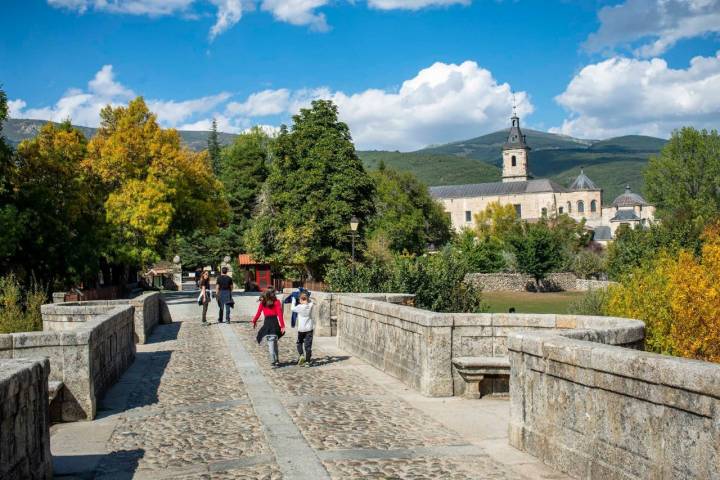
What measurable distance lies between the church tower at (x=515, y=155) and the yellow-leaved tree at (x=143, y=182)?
95296 millimetres

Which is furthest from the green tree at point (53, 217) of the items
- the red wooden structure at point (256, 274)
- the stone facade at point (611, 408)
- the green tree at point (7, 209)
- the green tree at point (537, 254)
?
the green tree at point (537, 254)

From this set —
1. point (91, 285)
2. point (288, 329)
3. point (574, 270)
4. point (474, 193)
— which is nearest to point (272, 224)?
point (91, 285)

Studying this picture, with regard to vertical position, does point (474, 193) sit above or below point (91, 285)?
above

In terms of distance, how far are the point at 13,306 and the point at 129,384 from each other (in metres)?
4.35

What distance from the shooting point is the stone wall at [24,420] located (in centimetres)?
504

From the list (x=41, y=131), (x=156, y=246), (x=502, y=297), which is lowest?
(x=502, y=297)

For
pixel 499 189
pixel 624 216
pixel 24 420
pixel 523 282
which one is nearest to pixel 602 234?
A: pixel 624 216

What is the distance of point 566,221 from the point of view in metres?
83.9

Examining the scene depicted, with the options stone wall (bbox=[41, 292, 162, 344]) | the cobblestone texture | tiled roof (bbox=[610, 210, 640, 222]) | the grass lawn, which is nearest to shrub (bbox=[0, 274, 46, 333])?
stone wall (bbox=[41, 292, 162, 344])

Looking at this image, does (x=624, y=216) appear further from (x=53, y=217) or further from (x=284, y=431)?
(x=284, y=431)

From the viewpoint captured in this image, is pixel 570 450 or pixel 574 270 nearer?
pixel 570 450

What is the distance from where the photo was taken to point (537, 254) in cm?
6506

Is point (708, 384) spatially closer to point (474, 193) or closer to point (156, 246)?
point (156, 246)

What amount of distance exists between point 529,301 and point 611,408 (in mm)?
49822
